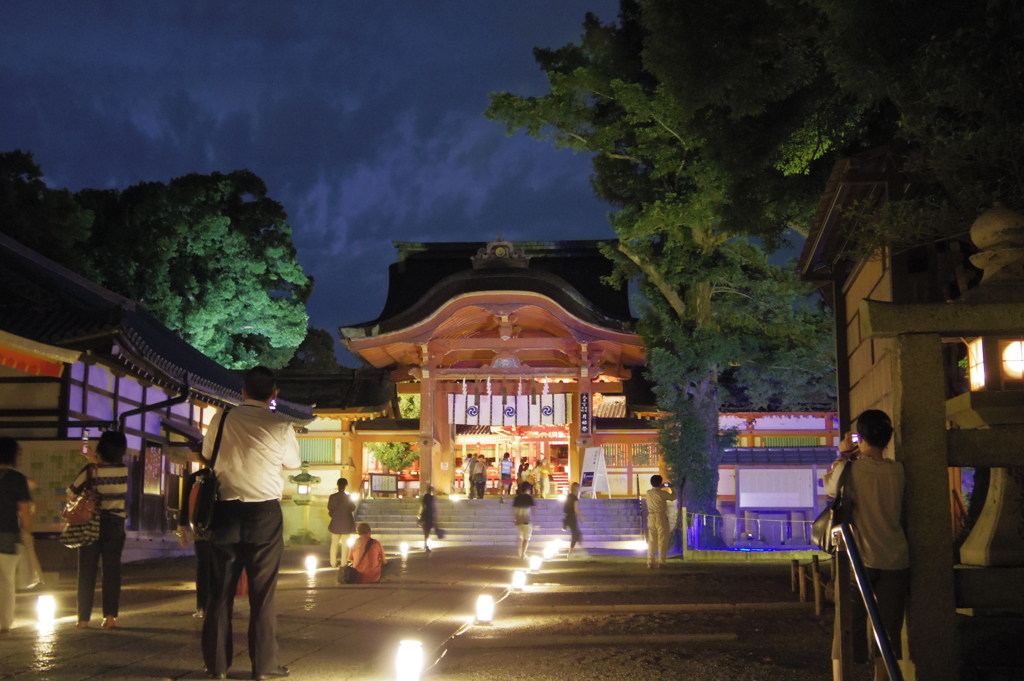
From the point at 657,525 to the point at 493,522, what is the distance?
9.66 meters

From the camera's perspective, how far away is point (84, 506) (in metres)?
7.64

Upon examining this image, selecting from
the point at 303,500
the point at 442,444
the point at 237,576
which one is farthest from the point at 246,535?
the point at 442,444

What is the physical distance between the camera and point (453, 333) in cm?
2925

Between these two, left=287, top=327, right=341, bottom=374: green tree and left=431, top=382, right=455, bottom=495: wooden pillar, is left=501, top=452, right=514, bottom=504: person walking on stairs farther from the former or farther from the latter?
left=287, top=327, right=341, bottom=374: green tree

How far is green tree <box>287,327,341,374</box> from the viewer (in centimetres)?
4453

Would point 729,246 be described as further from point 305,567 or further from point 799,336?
point 305,567

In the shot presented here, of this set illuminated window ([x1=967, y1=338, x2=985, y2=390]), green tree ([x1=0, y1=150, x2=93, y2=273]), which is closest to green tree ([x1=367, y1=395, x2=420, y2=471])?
green tree ([x1=0, y1=150, x2=93, y2=273])

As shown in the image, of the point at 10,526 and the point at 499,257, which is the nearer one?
the point at 10,526

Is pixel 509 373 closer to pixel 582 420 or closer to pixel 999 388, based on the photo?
pixel 582 420

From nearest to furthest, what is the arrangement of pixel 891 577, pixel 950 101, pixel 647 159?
1. pixel 891 577
2. pixel 950 101
3. pixel 647 159

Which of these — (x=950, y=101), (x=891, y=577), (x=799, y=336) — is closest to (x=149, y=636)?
(x=891, y=577)

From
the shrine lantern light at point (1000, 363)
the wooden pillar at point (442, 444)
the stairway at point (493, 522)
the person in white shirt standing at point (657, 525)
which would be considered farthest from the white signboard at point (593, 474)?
the shrine lantern light at point (1000, 363)

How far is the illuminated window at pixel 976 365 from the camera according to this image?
18.4 ft

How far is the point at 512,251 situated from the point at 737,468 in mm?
10333
